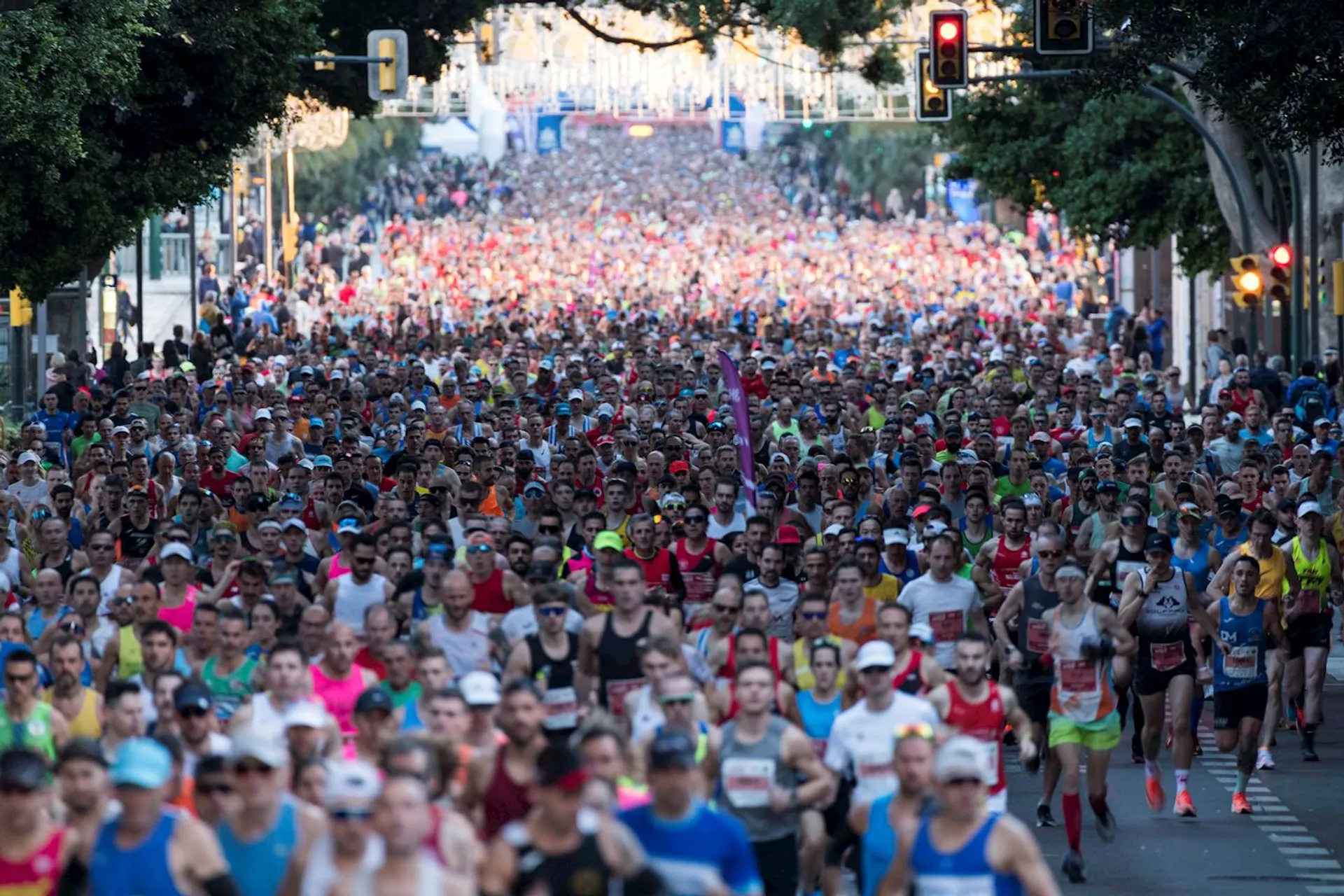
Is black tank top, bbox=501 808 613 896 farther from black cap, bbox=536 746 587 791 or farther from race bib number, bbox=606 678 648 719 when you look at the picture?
race bib number, bbox=606 678 648 719

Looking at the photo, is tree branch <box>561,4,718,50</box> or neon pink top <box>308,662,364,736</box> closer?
neon pink top <box>308,662,364,736</box>

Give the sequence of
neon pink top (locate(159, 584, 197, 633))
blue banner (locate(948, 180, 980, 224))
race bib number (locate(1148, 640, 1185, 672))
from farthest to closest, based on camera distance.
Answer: blue banner (locate(948, 180, 980, 224))
race bib number (locate(1148, 640, 1185, 672))
neon pink top (locate(159, 584, 197, 633))

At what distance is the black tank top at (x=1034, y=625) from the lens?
14695 millimetres

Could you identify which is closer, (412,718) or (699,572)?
(412,718)

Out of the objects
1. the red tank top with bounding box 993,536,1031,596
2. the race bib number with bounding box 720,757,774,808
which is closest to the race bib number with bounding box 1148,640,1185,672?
the red tank top with bounding box 993,536,1031,596

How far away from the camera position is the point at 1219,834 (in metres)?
14.6

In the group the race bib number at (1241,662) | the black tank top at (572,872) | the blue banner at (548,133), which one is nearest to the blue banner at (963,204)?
the blue banner at (548,133)

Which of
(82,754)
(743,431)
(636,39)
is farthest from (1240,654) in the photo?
(636,39)

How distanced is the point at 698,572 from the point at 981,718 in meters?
4.68

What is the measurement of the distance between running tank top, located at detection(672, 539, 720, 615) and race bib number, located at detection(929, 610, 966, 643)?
1.70 metres

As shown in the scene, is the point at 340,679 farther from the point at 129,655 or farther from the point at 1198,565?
the point at 1198,565

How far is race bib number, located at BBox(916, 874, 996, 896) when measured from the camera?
28.3ft

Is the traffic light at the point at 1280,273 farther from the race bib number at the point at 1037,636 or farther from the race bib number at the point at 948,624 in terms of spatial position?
the race bib number at the point at 1037,636

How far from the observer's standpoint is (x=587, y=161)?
157 m
